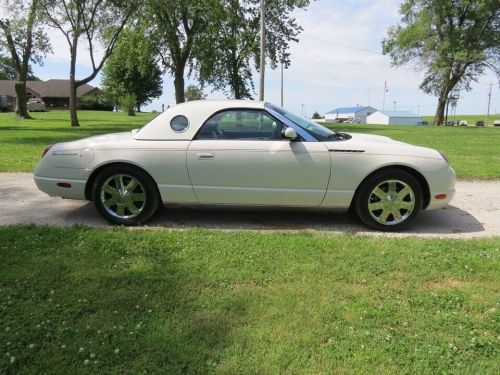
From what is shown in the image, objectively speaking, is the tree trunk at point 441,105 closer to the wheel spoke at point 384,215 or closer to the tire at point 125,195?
the wheel spoke at point 384,215

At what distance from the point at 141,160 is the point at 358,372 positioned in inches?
131

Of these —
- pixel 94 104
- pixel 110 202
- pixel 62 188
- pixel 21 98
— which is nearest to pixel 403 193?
pixel 110 202

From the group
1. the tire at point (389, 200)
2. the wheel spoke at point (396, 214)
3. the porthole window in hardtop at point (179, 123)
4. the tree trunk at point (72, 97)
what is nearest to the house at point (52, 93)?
the tree trunk at point (72, 97)

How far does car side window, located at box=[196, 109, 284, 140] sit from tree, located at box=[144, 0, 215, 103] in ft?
83.7

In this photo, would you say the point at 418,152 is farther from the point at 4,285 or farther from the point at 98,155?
the point at 4,285

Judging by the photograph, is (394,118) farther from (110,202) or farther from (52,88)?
(110,202)

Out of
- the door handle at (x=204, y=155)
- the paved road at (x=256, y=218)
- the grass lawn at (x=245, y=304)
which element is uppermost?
the door handle at (x=204, y=155)

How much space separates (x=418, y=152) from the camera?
4.96 metres

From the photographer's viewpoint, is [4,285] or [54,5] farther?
[54,5]

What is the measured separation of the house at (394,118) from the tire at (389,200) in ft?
326

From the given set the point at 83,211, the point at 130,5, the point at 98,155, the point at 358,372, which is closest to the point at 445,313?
the point at 358,372

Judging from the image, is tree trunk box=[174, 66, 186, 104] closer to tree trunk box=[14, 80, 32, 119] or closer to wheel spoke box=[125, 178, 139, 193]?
tree trunk box=[14, 80, 32, 119]

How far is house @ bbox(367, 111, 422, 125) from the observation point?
102062 millimetres

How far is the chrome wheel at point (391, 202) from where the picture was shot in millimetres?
4930
